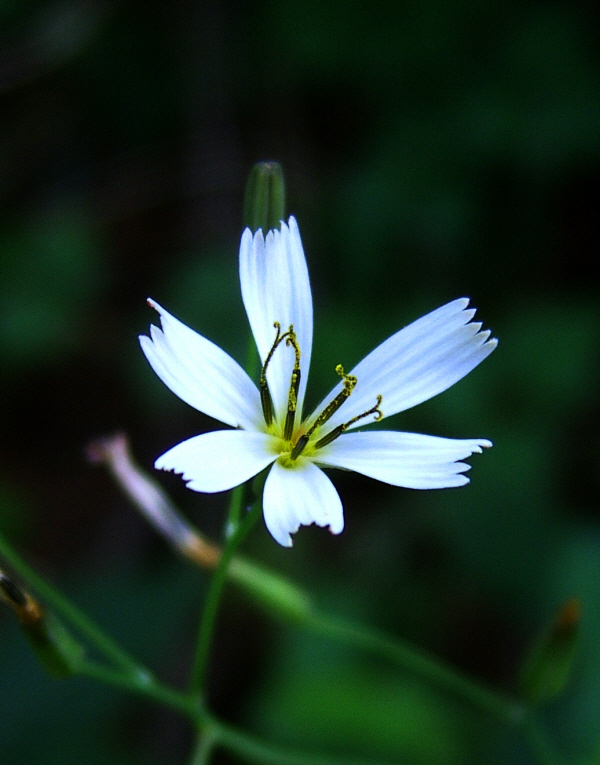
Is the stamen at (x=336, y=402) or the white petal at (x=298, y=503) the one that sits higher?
the stamen at (x=336, y=402)

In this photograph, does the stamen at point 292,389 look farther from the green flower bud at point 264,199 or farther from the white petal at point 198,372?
the green flower bud at point 264,199

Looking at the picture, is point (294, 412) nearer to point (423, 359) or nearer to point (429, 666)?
point (423, 359)

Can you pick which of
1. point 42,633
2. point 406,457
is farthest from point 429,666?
point 42,633

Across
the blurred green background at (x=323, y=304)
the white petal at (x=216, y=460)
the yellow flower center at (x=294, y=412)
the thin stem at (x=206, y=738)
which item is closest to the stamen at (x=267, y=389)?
the yellow flower center at (x=294, y=412)

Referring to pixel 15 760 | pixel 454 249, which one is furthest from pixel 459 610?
pixel 15 760

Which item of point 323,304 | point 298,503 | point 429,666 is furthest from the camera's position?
point 323,304

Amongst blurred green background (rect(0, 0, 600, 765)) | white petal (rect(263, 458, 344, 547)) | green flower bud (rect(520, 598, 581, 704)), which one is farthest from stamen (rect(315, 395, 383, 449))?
blurred green background (rect(0, 0, 600, 765))

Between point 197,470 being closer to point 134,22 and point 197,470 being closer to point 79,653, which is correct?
point 79,653

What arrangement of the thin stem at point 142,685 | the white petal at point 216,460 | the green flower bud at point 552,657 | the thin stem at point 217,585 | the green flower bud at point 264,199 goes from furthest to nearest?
the green flower bud at point 552,657 → the thin stem at point 142,685 → the green flower bud at point 264,199 → the thin stem at point 217,585 → the white petal at point 216,460
